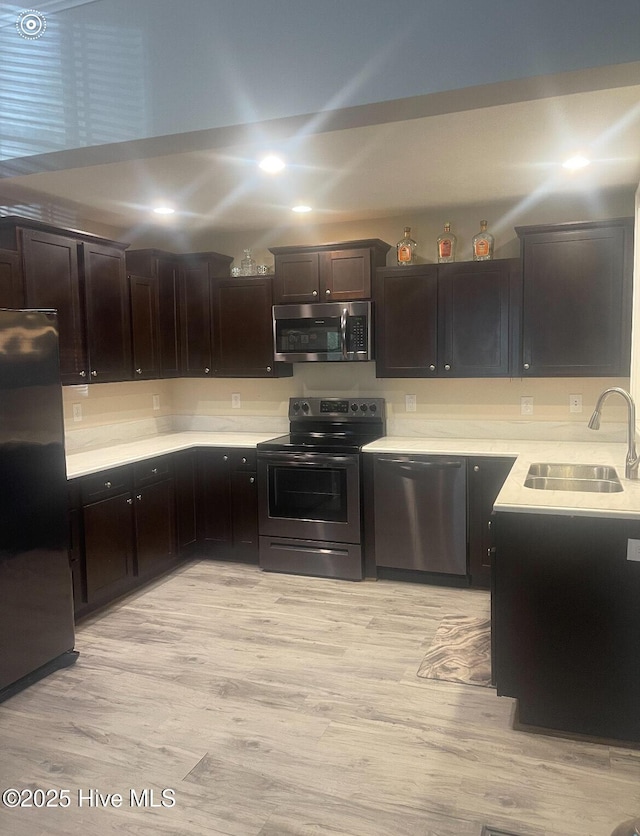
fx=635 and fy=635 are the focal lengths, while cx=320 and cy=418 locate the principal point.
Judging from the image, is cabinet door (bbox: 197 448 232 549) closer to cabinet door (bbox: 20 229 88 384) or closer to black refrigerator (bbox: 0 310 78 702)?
cabinet door (bbox: 20 229 88 384)

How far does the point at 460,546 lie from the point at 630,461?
1.31 metres

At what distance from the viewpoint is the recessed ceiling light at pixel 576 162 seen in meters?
3.24

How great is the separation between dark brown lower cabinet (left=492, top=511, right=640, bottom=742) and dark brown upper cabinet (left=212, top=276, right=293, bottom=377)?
8.65 ft

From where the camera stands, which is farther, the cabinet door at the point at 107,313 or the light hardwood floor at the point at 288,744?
the cabinet door at the point at 107,313

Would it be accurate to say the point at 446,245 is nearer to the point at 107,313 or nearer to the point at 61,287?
the point at 107,313

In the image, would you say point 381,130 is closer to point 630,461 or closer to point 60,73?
point 60,73

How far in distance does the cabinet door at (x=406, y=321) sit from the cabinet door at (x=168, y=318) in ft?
5.21

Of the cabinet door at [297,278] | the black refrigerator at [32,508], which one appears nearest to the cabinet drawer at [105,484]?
the black refrigerator at [32,508]

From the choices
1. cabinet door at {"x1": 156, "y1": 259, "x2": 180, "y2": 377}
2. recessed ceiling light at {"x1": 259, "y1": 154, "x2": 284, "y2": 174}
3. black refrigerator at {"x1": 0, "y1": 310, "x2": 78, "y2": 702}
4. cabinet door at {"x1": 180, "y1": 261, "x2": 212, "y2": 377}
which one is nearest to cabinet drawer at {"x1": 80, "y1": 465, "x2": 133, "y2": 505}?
black refrigerator at {"x1": 0, "y1": 310, "x2": 78, "y2": 702}

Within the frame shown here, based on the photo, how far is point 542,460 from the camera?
3.43 meters

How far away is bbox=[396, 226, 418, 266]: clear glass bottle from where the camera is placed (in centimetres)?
436

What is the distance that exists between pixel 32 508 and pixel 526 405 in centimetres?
311

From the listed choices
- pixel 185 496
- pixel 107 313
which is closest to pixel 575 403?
pixel 185 496

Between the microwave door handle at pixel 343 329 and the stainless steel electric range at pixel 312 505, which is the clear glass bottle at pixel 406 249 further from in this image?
the stainless steel electric range at pixel 312 505
